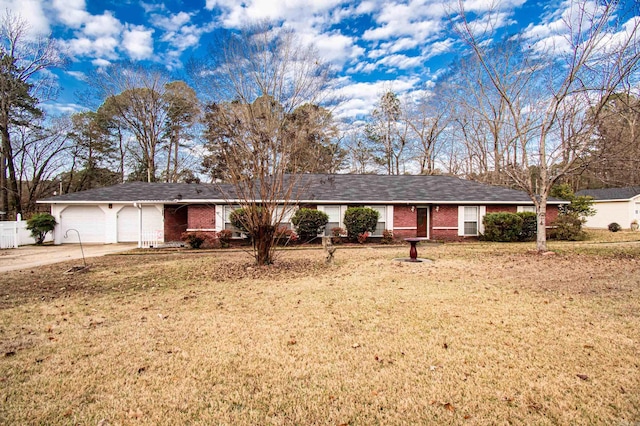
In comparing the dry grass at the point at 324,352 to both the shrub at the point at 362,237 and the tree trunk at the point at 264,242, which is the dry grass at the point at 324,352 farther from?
the shrub at the point at 362,237

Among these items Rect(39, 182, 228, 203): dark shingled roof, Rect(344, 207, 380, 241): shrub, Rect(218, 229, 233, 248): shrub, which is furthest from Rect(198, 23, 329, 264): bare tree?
Rect(39, 182, 228, 203): dark shingled roof

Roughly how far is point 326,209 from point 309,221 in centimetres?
154

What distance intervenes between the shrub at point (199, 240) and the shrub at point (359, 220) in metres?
6.46

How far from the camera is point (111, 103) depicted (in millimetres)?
26438

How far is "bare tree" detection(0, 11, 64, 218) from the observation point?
2023 cm

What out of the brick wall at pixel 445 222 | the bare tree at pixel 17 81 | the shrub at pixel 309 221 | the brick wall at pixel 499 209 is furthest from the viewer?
the bare tree at pixel 17 81

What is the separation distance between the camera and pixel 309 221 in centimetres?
1612

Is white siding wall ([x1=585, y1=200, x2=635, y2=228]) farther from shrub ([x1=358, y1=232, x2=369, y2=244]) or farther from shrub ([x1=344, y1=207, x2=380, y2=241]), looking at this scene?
shrub ([x1=358, y1=232, x2=369, y2=244])

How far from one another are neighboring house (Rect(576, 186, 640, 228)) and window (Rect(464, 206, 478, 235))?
15223 millimetres

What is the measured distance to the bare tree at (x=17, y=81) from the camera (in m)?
20.2

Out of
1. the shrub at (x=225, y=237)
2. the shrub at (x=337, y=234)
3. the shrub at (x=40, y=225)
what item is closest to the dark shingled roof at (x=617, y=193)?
the shrub at (x=337, y=234)

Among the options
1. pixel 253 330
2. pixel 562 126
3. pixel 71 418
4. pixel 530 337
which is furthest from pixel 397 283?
pixel 562 126

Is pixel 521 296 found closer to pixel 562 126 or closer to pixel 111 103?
pixel 562 126

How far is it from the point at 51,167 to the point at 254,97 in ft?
80.2
